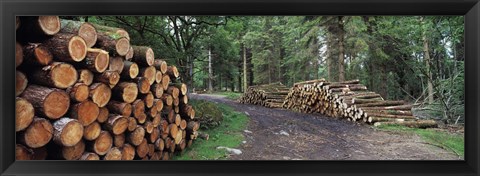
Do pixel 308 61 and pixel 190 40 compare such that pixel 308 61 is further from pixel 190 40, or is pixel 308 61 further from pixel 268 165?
pixel 268 165

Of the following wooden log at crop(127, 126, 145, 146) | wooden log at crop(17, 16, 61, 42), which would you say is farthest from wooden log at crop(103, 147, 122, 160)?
wooden log at crop(17, 16, 61, 42)

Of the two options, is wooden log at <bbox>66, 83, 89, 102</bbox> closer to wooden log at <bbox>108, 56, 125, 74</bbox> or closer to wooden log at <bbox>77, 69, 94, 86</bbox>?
wooden log at <bbox>77, 69, 94, 86</bbox>

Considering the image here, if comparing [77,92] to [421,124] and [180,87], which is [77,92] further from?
[421,124]

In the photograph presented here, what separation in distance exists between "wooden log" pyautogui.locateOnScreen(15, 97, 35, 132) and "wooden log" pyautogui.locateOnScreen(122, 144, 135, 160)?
600mm

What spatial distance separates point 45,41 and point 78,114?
1.39 ft

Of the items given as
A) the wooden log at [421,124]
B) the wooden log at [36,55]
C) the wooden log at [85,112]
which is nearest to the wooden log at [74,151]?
the wooden log at [85,112]

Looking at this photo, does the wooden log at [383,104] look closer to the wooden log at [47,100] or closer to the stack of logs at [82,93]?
the stack of logs at [82,93]

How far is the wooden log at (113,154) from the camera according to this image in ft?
5.76

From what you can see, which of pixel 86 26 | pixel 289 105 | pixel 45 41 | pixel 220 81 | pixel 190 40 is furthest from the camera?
pixel 289 105

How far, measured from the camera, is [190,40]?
3.24 m

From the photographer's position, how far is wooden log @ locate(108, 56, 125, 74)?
178cm

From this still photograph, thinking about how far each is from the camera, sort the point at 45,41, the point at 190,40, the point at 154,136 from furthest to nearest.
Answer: the point at 190,40, the point at 154,136, the point at 45,41
